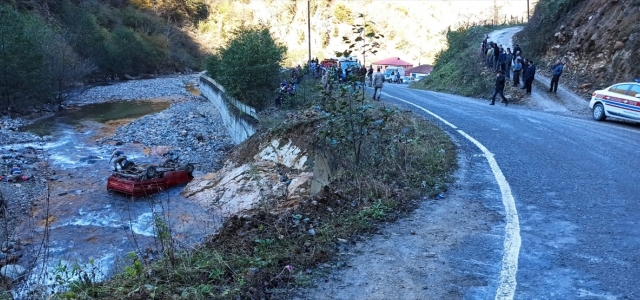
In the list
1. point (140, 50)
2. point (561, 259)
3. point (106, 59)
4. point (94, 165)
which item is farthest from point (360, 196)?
point (140, 50)

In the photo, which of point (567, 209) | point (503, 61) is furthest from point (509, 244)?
point (503, 61)

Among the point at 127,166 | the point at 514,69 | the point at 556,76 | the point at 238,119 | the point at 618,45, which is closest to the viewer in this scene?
the point at 127,166

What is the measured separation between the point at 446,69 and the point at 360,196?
98.3 feet

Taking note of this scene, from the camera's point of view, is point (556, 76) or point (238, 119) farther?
point (238, 119)

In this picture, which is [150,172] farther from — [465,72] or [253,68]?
[465,72]

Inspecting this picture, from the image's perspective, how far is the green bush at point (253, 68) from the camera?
2123 cm

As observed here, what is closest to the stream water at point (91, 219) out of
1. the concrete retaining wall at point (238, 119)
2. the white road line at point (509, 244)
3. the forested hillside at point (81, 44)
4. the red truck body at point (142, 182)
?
the red truck body at point (142, 182)

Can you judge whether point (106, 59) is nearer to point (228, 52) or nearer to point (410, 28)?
point (228, 52)

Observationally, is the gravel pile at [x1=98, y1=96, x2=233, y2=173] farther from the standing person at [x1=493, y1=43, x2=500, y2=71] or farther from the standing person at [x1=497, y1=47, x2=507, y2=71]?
the standing person at [x1=493, y1=43, x2=500, y2=71]

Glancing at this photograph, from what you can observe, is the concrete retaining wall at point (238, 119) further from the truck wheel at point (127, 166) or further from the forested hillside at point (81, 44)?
the forested hillside at point (81, 44)

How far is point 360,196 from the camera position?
623cm

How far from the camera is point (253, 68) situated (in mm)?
21172

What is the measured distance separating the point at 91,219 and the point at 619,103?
52.6 feet

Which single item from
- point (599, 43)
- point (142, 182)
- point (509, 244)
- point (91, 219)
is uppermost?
point (599, 43)
